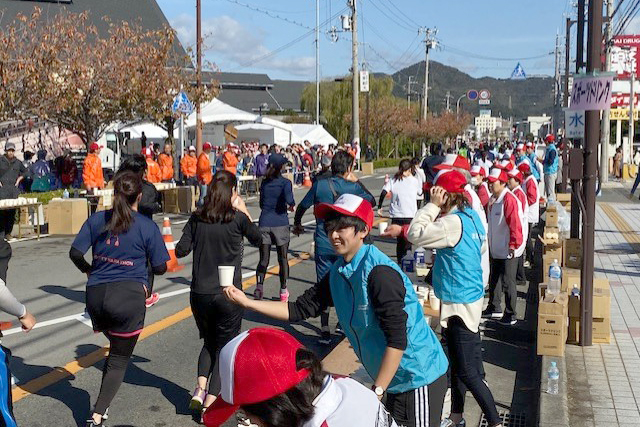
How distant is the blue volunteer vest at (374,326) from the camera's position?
12.2ft

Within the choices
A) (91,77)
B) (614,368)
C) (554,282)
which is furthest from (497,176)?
(91,77)

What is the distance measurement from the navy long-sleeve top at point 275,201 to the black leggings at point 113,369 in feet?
14.3

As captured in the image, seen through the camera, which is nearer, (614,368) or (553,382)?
(553,382)

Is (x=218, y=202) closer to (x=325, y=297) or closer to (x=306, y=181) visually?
(x=325, y=297)

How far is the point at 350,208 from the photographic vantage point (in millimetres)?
3752

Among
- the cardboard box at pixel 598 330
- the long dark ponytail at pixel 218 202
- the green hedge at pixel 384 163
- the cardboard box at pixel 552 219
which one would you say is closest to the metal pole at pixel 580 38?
the cardboard box at pixel 552 219

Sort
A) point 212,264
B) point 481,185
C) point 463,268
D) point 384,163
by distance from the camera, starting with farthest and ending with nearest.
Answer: point 384,163 < point 481,185 < point 212,264 < point 463,268

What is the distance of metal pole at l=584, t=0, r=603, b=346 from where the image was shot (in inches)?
329

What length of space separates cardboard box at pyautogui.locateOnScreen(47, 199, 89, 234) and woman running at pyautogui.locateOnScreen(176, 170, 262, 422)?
1233 cm

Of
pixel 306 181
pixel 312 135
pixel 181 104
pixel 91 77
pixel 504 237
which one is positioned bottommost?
pixel 306 181

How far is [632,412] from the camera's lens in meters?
6.35

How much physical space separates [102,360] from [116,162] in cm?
2640

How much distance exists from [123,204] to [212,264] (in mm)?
986

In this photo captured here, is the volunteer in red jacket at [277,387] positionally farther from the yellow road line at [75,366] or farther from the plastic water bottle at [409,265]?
the plastic water bottle at [409,265]
